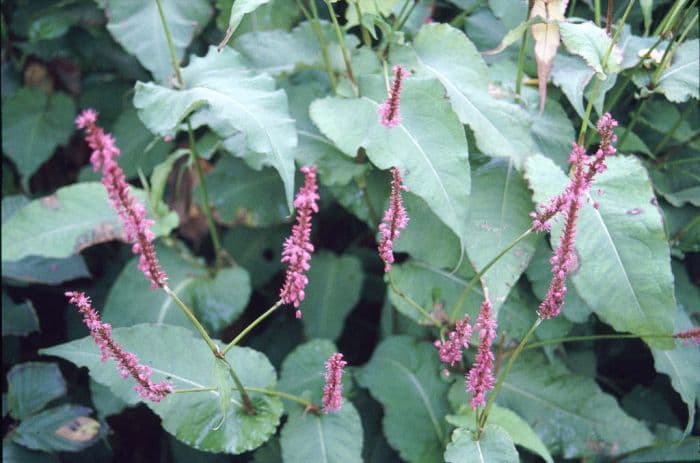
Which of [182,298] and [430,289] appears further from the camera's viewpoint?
[182,298]

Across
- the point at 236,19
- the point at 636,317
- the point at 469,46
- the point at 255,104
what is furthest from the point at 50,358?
the point at 636,317

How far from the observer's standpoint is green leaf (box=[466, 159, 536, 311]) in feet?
4.53

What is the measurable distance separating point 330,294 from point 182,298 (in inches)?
17.2

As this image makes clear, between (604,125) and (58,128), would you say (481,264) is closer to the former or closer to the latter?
(604,125)

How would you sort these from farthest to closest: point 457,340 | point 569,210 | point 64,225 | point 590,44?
point 64,225
point 590,44
point 457,340
point 569,210

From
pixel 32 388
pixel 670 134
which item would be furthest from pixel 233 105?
pixel 670 134

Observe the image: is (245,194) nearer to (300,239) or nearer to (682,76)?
(300,239)

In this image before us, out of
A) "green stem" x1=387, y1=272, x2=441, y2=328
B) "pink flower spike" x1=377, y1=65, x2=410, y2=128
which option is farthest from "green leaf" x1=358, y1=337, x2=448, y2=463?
"pink flower spike" x1=377, y1=65, x2=410, y2=128

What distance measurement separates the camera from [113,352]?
1.03 metres

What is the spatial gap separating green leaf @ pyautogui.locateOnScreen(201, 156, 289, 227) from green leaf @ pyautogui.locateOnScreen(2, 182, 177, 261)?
7.9 inches

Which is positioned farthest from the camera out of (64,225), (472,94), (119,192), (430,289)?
(64,225)

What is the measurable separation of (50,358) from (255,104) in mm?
1278

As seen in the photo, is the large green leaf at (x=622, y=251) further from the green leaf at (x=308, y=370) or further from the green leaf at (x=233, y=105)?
the green leaf at (x=308, y=370)

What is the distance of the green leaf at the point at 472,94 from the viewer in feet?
4.91
